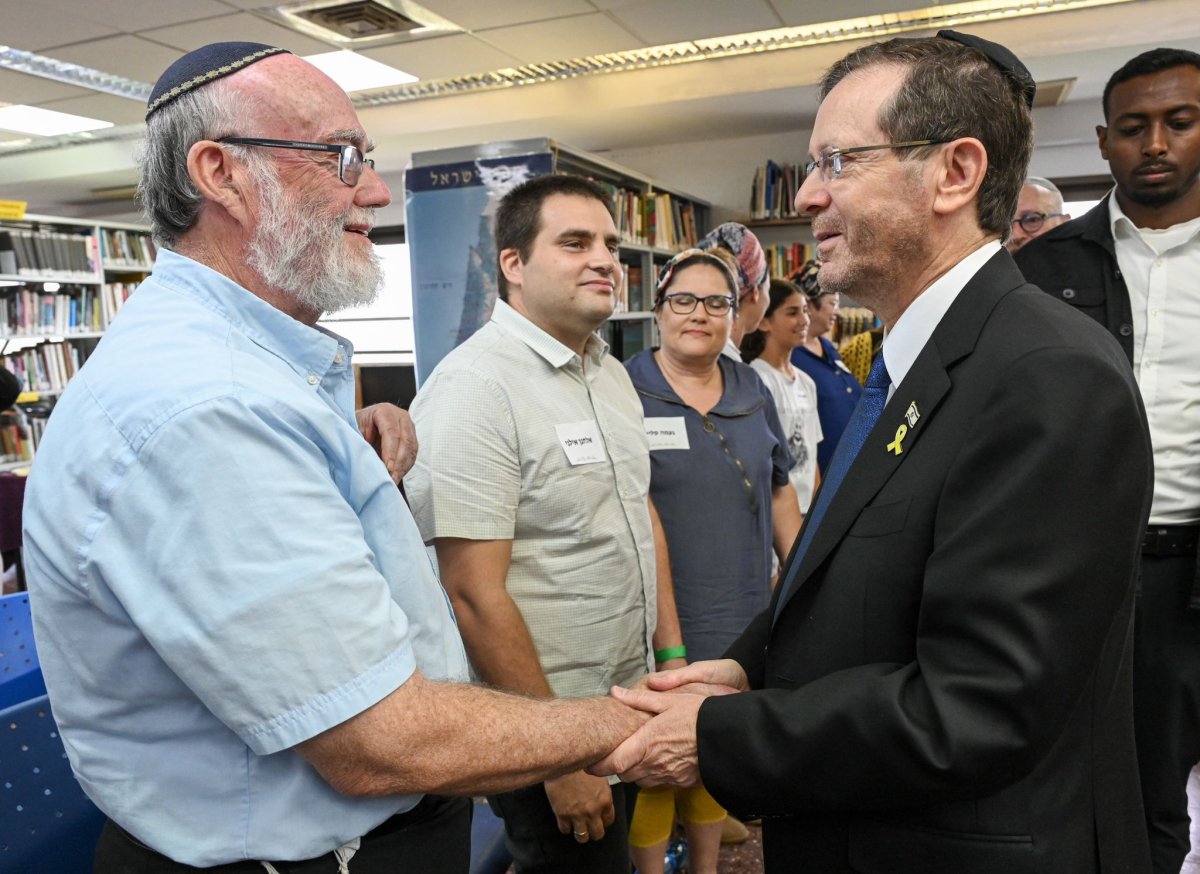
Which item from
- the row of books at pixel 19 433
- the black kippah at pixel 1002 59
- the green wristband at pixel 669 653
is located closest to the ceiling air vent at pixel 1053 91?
the green wristband at pixel 669 653

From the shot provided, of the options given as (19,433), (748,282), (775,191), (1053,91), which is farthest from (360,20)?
(1053,91)

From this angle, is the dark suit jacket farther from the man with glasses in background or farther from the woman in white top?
the man with glasses in background

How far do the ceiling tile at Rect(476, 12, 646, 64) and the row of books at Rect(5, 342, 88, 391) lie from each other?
4.40 meters

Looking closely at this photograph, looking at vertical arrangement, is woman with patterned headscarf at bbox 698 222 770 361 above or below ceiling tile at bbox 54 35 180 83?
below

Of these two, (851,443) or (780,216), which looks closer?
(851,443)

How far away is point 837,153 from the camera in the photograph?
1.18m

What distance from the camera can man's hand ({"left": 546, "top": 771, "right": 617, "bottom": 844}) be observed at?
1.63 metres

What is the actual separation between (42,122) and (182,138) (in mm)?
8603

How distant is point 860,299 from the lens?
4.13ft

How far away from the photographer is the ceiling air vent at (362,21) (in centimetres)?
517

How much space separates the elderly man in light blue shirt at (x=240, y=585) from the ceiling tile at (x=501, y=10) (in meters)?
4.49

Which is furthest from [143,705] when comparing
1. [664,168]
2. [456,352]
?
[664,168]

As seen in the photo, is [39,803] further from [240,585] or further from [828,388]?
[828,388]

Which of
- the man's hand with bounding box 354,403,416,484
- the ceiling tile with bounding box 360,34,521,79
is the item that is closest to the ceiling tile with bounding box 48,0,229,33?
the ceiling tile with bounding box 360,34,521,79
